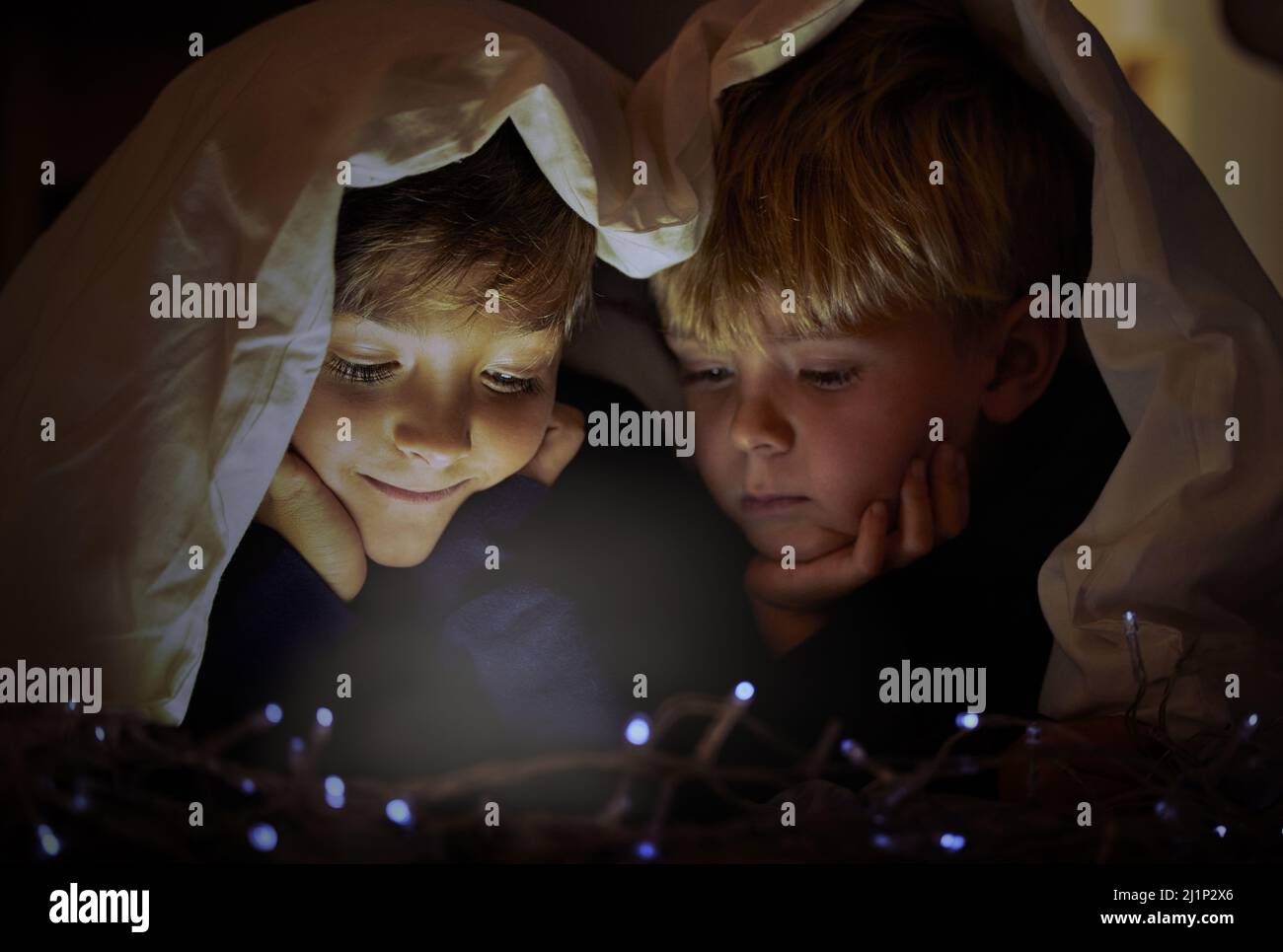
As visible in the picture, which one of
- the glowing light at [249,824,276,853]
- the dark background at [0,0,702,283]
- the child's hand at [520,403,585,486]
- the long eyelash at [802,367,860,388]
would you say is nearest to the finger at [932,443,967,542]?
the long eyelash at [802,367,860,388]

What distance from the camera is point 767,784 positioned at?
2.68 feet

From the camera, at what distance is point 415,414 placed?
2.52ft

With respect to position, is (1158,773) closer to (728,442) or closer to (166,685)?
(728,442)

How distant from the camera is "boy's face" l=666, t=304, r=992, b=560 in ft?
2.71

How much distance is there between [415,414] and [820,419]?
285 millimetres

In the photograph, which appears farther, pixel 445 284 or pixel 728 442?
pixel 728 442

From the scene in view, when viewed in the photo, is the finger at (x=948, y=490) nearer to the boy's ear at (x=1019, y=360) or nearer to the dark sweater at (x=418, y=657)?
the boy's ear at (x=1019, y=360)

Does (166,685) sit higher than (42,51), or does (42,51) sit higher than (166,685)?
(42,51)

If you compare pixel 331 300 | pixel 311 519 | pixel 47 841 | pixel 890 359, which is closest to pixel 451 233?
pixel 331 300

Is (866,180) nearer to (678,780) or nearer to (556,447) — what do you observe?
(556,447)

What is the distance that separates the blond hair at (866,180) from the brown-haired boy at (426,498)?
0.37ft

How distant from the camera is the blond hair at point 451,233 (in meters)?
0.74

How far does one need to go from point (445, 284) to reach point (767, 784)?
1.35ft
